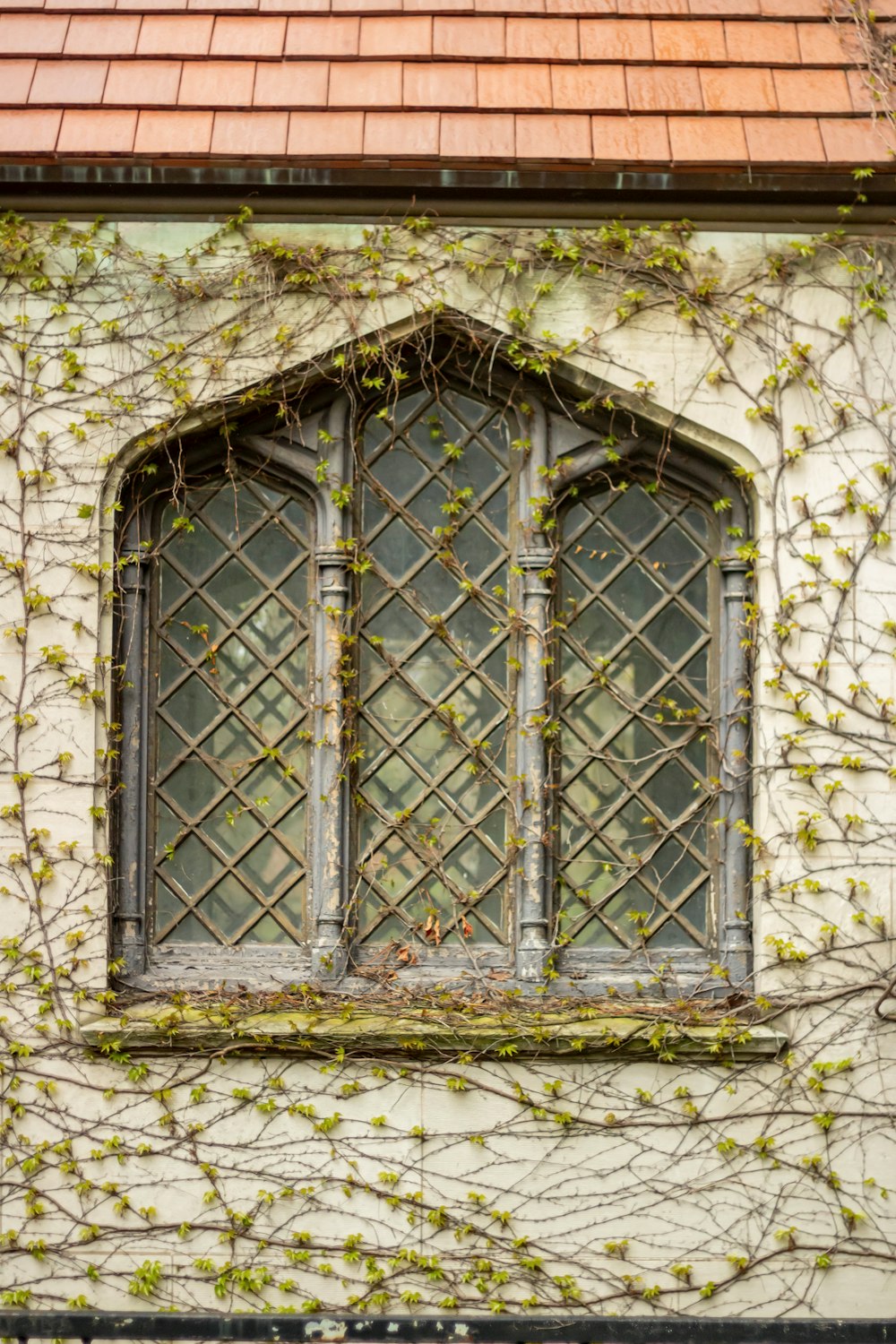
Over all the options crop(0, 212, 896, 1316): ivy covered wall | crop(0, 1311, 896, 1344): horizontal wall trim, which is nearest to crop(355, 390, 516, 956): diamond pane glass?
crop(0, 212, 896, 1316): ivy covered wall

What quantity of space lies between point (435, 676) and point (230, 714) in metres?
0.81

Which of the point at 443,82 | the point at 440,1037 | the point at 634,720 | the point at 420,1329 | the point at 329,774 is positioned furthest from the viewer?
the point at 634,720

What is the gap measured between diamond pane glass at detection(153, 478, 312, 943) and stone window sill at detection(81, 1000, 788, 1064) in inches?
16.2

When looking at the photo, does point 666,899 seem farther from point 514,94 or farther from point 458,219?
point 514,94

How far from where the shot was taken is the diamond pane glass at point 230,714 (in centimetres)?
479

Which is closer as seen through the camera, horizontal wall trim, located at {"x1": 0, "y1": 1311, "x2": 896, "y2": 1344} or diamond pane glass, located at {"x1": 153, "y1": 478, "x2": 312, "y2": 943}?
horizontal wall trim, located at {"x1": 0, "y1": 1311, "x2": 896, "y2": 1344}

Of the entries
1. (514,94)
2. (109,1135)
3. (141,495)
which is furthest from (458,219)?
(109,1135)

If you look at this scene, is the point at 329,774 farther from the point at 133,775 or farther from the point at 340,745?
the point at 133,775

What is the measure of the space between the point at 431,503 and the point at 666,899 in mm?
1779

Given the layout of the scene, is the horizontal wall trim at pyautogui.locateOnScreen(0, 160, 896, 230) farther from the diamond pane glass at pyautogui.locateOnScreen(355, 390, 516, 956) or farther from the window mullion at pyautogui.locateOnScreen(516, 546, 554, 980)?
the window mullion at pyautogui.locateOnScreen(516, 546, 554, 980)

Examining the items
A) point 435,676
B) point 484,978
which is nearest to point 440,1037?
point 484,978

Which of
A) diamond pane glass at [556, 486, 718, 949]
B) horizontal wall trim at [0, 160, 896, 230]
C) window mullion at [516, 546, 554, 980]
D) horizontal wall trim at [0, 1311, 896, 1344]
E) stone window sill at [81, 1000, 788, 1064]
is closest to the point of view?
horizontal wall trim at [0, 1311, 896, 1344]

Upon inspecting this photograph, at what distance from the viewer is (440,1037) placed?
4.43 meters

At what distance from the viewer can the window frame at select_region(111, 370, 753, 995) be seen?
4.66 m
